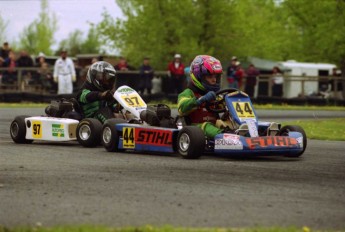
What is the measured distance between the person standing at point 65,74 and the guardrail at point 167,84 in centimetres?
255

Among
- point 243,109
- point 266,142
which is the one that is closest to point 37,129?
point 243,109

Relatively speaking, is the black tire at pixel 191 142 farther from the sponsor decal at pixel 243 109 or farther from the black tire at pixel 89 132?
the black tire at pixel 89 132

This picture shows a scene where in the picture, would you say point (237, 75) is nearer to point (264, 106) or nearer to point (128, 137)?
point (264, 106)

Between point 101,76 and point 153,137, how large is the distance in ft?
6.91

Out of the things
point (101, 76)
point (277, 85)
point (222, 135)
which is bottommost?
point (222, 135)

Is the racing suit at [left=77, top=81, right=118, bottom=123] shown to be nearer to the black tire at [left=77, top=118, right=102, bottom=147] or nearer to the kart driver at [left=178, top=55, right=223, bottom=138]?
the black tire at [left=77, top=118, right=102, bottom=147]

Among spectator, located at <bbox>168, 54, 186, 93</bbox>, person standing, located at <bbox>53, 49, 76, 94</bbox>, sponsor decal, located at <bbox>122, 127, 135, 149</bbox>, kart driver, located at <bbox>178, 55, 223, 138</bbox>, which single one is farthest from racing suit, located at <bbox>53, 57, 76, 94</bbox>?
kart driver, located at <bbox>178, 55, 223, 138</bbox>

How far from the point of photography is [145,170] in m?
9.49

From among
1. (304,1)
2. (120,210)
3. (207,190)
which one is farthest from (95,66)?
(304,1)

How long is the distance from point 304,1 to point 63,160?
25.1 metres

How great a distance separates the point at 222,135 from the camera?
34.8ft

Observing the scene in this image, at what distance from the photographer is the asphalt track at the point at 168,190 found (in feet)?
21.8

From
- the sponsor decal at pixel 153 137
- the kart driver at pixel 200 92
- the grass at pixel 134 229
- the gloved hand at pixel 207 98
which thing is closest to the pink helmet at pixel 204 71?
the kart driver at pixel 200 92

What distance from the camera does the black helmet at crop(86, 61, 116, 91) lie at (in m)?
13.0
